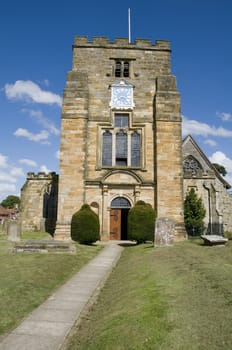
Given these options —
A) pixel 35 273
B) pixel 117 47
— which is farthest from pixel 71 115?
pixel 35 273

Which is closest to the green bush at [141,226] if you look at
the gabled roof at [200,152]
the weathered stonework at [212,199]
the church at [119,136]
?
Result: the church at [119,136]

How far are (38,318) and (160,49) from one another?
24.0 meters

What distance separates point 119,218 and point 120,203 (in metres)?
1.09

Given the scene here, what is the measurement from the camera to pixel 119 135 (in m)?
24.2

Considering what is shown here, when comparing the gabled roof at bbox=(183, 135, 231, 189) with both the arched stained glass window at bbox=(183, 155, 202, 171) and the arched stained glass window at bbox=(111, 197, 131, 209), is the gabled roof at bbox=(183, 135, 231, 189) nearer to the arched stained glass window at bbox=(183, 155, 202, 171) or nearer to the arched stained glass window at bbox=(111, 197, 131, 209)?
the arched stained glass window at bbox=(183, 155, 202, 171)

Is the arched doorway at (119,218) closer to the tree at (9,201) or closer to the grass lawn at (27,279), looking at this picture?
the grass lawn at (27,279)

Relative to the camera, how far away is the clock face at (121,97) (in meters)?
24.2

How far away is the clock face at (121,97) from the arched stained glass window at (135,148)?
2.40 m

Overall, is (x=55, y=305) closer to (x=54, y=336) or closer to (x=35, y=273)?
(x=54, y=336)

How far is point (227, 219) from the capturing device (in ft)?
103

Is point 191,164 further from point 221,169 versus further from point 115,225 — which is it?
point 221,169

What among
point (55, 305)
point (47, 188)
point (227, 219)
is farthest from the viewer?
point (227, 219)

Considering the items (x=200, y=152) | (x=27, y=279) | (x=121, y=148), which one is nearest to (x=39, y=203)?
(x=121, y=148)

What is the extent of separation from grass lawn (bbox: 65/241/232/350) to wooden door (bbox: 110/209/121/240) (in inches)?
563
